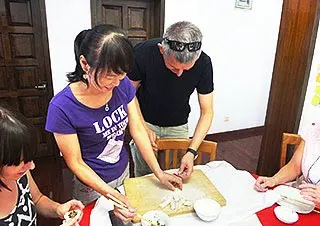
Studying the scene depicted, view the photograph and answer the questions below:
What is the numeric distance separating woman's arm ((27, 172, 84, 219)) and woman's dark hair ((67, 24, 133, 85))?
0.49 metres

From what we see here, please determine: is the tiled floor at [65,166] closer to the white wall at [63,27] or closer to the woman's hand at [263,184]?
the white wall at [63,27]

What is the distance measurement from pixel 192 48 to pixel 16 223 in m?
0.99

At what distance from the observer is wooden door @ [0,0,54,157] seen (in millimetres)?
2547

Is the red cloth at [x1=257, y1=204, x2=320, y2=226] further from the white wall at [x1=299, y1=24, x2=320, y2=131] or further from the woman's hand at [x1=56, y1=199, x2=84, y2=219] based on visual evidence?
the white wall at [x1=299, y1=24, x2=320, y2=131]

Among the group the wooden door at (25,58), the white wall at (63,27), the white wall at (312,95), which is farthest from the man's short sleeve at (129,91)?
the white wall at (63,27)

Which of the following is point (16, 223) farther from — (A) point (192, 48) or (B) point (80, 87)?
(A) point (192, 48)

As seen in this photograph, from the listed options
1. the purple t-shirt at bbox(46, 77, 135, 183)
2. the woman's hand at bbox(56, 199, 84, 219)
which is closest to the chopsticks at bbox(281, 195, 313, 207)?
the purple t-shirt at bbox(46, 77, 135, 183)

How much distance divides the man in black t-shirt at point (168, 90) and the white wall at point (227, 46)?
1365 mm

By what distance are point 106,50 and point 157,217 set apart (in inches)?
24.7

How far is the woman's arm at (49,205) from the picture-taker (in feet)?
3.47

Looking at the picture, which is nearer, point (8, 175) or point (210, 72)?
point (8, 175)

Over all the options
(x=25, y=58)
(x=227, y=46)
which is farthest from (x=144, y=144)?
(x=227, y=46)

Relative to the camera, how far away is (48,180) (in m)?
2.72

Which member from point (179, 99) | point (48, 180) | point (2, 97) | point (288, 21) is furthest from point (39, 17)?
point (288, 21)
